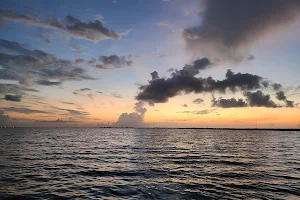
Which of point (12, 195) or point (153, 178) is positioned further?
point (153, 178)

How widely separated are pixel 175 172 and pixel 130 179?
651cm

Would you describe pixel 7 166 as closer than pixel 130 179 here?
No

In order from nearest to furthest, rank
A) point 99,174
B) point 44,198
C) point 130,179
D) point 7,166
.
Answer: point 44,198, point 130,179, point 99,174, point 7,166

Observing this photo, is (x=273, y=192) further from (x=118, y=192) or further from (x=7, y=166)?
(x=7, y=166)

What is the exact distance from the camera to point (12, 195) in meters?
17.3

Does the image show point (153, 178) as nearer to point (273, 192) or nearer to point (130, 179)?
Result: point (130, 179)

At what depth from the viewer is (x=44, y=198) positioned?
54.7 feet

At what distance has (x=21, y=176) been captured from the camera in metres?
23.7

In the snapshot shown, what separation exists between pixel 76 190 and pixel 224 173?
57.6 feet

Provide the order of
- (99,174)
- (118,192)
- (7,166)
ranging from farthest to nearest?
1. (7,166)
2. (99,174)
3. (118,192)

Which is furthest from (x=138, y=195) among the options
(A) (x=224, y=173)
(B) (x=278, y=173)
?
(B) (x=278, y=173)

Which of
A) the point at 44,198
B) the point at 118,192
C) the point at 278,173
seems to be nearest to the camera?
the point at 44,198

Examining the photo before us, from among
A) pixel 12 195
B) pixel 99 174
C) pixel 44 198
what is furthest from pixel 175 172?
pixel 12 195

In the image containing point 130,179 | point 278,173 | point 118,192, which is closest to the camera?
point 118,192
